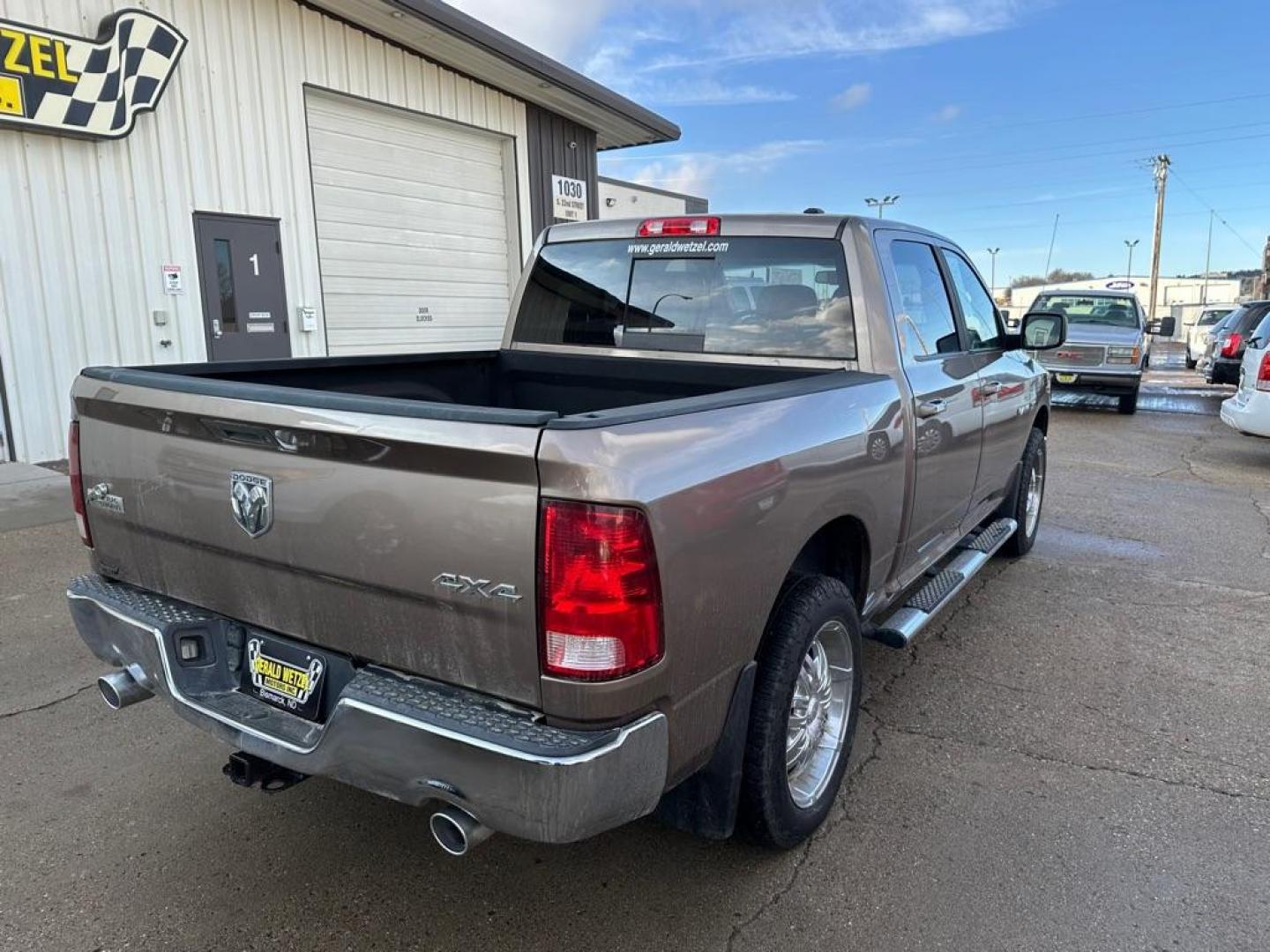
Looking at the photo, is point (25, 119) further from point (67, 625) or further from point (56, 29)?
point (67, 625)

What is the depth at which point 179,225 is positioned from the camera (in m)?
8.68

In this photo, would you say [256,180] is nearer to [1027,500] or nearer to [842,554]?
[1027,500]

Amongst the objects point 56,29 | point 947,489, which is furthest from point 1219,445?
point 56,29

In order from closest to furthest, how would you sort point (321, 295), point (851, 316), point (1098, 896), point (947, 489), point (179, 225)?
point (1098, 896) < point (851, 316) < point (947, 489) < point (179, 225) < point (321, 295)

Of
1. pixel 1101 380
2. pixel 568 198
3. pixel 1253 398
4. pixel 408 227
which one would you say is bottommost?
pixel 1101 380

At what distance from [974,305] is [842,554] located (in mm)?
2392

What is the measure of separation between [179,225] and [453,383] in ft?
20.2

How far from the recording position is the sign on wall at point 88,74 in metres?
7.25

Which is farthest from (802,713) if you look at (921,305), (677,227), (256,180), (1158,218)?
(1158,218)

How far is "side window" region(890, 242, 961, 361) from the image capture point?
3.57m

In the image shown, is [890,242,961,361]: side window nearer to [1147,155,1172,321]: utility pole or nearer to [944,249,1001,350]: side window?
[944,249,1001,350]: side window

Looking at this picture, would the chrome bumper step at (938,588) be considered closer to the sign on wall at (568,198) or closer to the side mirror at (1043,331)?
the side mirror at (1043,331)

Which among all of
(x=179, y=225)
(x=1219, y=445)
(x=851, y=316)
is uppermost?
(x=179, y=225)

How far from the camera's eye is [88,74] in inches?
303
